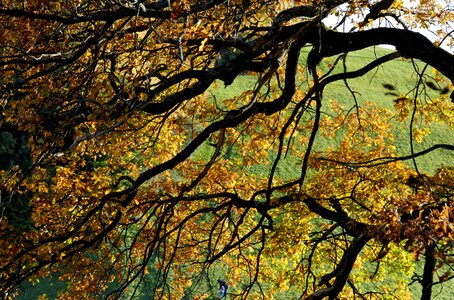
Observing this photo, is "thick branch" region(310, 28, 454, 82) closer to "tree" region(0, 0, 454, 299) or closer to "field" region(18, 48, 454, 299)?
"tree" region(0, 0, 454, 299)

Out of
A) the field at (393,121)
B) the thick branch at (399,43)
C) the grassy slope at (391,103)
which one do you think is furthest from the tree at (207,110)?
the grassy slope at (391,103)

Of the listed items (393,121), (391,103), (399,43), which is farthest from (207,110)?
(391,103)

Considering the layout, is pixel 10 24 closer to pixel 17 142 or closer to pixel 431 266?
pixel 431 266

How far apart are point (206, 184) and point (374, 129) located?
16.8 ft

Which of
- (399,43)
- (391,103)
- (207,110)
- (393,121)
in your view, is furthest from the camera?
(391,103)

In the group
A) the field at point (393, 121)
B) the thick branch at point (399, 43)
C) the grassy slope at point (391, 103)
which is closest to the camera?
the thick branch at point (399, 43)

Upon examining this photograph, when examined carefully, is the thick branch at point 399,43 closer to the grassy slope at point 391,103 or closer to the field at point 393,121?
the field at point 393,121

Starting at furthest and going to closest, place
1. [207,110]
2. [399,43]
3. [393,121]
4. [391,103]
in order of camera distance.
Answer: [391,103] < [393,121] < [207,110] < [399,43]

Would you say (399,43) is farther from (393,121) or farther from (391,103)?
(391,103)

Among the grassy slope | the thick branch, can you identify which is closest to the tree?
the thick branch

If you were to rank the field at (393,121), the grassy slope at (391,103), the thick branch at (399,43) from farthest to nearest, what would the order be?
Result: the grassy slope at (391,103) → the field at (393,121) → the thick branch at (399,43)

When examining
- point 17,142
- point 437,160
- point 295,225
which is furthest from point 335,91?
point 295,225

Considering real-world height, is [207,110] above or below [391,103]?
below

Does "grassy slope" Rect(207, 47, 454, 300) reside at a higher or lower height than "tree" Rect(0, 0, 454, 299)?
higher
